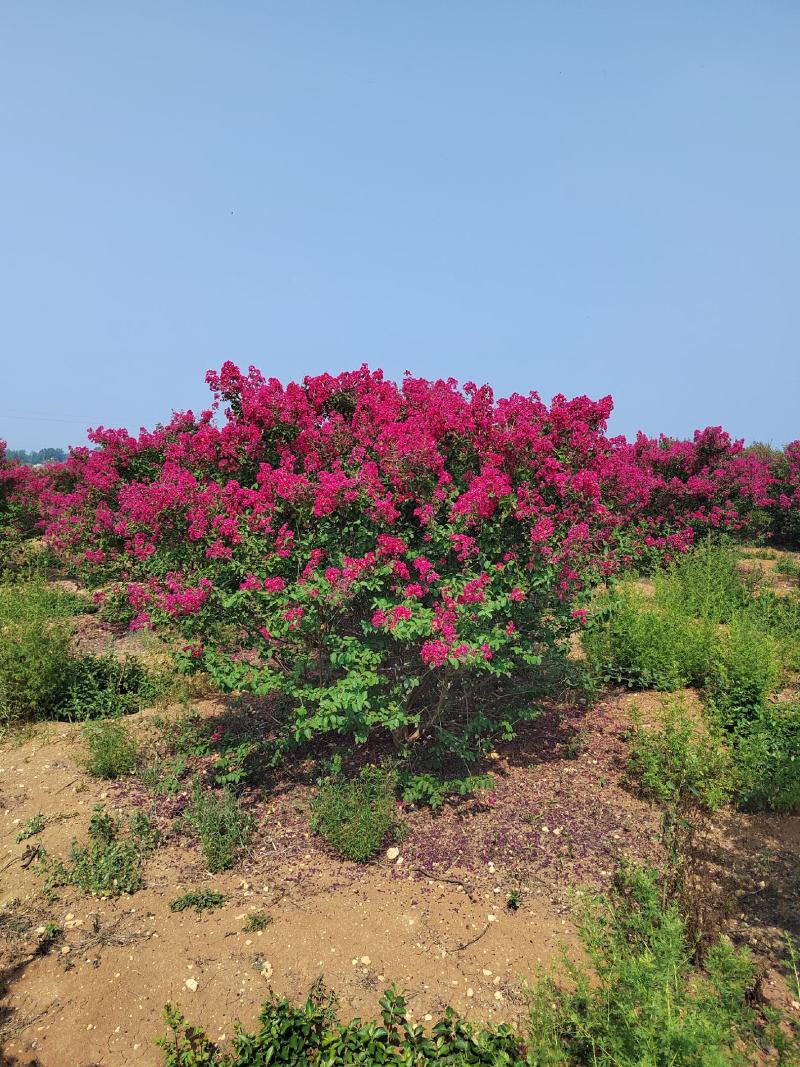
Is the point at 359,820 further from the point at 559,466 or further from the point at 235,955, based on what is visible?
the point at 559,466

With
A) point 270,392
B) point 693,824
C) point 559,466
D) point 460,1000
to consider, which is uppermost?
point 270,392

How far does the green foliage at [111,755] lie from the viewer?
17.2ft

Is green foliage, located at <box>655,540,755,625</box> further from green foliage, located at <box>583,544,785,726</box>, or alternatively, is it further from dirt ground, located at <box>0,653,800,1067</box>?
dirt ground, located at <box>0,653,800,1067</box>

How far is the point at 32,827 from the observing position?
15.1 feet

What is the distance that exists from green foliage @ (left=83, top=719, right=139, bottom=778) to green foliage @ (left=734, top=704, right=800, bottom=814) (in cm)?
499

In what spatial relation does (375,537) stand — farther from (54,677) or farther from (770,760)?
(54,677)

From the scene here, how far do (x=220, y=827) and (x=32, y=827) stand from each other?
5.03 ft

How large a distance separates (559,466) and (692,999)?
122 inches

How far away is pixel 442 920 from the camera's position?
363cm

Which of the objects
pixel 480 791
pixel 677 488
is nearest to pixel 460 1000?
pixel 480 791

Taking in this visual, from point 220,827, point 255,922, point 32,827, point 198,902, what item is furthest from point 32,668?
point 255,922

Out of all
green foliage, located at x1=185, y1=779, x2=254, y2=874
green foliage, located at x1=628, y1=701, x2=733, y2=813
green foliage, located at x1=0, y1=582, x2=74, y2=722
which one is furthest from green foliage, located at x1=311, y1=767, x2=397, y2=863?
green foliage, located at x1=0, y1=582, x2=74, y2=722

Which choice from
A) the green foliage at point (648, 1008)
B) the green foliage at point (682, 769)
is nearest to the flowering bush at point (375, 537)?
the green foliage at point (682, 769)

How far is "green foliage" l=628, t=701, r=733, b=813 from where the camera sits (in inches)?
179
